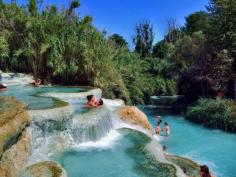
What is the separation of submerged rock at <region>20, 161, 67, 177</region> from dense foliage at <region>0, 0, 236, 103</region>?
13.6 metres

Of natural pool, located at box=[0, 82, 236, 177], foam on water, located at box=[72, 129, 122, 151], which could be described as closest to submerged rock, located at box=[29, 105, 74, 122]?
natural pool, located at box=[0, 82, 236, 177]

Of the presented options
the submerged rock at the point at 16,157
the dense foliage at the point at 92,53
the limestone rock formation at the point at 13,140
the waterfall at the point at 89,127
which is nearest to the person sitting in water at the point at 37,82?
the dense foliage at the point at 92,53

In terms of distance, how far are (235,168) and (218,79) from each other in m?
12.5

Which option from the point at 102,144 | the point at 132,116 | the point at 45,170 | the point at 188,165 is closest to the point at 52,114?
the point at 102,144

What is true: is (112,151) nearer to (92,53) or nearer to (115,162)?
(115,162)

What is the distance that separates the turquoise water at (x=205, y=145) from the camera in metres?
15.2

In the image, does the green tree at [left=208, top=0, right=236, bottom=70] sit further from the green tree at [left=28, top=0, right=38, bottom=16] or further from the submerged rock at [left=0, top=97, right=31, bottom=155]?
the submerged rock at [left=0, top=97, right=31, bottom=155]

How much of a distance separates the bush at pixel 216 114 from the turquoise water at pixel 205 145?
1.74 ft

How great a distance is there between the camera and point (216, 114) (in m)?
22.7

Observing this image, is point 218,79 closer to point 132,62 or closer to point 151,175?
point 132,62

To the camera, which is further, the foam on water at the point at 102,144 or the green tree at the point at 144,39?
the green tree at the point at 144,39

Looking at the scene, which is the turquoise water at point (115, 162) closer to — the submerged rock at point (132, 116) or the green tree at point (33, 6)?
the submerged rock at point (132, 116)

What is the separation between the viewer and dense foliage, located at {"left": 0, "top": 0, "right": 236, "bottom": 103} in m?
23.4

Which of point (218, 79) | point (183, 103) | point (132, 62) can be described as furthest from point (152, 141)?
point (183, 103)
